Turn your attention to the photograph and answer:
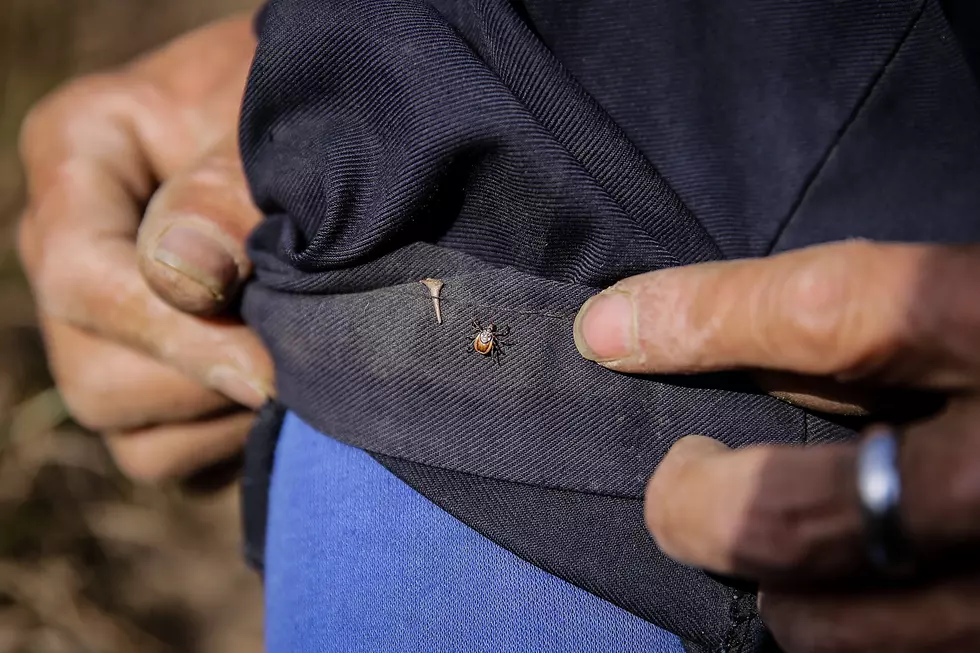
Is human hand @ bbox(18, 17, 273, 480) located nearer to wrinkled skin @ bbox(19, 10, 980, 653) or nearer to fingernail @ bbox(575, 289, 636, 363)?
wrinkled skin @ bbox(19, 10, 980, 653)

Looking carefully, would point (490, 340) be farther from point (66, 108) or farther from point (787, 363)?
point (66, 108)

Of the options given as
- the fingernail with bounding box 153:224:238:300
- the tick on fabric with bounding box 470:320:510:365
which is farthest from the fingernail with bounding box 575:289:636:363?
the fingernail with bounding box 153:224:238:300

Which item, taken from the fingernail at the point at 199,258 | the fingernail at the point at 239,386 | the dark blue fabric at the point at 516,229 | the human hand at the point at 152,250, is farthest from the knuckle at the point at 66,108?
the dark blue fabric at the point at 516,229

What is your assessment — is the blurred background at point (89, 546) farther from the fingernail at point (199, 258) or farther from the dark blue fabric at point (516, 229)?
the dark blue fabric at point (516, 229)

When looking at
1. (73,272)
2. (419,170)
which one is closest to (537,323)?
(419,170)

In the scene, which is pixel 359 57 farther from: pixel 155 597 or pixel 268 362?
pixel 155 597

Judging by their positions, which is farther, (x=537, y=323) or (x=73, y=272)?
(x=73, y=272)
